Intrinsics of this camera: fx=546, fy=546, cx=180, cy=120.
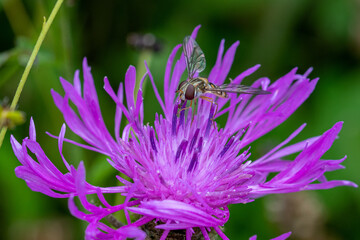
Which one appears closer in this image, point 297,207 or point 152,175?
point 152,175

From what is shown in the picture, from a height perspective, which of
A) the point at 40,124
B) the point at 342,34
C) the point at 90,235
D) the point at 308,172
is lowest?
the point at 90,235

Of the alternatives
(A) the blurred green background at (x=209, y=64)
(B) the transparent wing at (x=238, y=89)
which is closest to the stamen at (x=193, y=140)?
(B) the transparent wing at (x=238, y=89)

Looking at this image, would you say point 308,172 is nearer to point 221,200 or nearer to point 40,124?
point 221,200

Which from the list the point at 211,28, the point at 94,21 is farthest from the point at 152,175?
the point at 211,28

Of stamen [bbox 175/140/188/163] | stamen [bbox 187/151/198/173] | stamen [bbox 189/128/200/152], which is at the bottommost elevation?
stamen [bbox 187/151/198/173]

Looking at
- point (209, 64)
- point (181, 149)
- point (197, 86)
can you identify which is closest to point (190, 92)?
point (197, 86)

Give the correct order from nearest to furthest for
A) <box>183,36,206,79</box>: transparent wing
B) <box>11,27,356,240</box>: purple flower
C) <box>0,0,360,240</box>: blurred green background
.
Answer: <box>11,27,356,240</box>: purple flower, <box>183,36,206,79</box>: transparent wing, <box>0,0,360,240</box>: blurred green background

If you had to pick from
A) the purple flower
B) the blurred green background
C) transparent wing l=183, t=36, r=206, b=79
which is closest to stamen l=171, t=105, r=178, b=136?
the purple flower

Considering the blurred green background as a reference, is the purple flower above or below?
below

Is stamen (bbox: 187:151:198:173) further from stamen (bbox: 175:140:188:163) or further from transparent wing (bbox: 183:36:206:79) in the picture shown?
transparent wing (bbox: 183:36:206:79)
